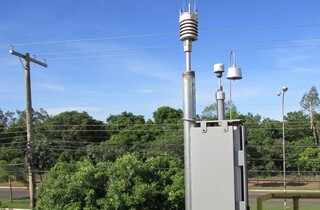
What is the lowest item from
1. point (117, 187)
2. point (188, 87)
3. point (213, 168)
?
point (117, 187)

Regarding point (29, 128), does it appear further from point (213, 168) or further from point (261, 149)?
point (261, 149)

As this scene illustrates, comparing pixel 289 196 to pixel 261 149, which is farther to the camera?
pixel 261 149

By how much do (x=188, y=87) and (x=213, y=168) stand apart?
0.69m

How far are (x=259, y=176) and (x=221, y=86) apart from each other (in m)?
37.9

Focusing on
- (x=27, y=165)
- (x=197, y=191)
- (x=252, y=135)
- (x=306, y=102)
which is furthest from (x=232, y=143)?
(x=306, y=102)

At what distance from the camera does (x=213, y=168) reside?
288cm

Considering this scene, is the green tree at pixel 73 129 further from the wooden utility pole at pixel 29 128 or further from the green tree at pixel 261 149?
the wooden utility pole at pixel 29 128

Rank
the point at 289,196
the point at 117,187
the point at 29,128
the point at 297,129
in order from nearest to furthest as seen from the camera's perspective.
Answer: the point at 289,196, the point at 117,187, the point at 29,128, the point at 297,129

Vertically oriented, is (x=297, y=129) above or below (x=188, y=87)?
below

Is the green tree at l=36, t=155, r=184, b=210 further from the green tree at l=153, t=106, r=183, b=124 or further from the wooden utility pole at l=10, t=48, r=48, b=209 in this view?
the green tree at l=153, t=106, r=183, b=124

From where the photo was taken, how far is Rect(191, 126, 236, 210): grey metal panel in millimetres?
2826

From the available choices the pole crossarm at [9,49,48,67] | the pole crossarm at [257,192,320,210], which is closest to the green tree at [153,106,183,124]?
the pole crossarm at [9,49,48,67]

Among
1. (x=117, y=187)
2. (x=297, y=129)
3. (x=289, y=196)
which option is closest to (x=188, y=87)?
(x=289, y=196)

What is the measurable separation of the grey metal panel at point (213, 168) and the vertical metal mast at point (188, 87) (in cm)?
5
